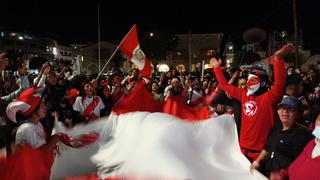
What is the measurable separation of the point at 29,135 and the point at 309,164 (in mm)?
2838

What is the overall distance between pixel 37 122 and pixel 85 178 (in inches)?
57.1

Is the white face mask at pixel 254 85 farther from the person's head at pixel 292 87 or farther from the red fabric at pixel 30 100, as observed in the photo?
the red fabric at pixel 30 100

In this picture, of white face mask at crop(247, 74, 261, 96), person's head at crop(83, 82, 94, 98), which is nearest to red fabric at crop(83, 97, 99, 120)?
person's head at crop(83, 82, 94, 98)

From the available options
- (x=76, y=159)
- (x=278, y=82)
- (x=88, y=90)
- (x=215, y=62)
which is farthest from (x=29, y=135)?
(x=88, y=90)

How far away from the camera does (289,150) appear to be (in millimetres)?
4336

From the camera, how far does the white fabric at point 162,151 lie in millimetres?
3139

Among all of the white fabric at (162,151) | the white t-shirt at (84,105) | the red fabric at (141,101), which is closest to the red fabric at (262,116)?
the white fabric at (162,151)

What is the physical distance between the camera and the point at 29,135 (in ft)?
14.0

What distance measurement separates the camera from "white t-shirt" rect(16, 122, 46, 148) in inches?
166

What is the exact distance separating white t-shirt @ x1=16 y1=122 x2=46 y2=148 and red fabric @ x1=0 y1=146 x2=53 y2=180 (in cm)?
40

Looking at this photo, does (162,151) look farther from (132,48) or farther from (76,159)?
(132,48)

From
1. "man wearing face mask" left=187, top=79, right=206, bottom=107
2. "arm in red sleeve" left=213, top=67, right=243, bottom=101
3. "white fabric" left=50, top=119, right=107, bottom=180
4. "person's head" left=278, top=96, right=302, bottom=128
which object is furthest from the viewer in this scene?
"man wearing face mask" left=187, top=79, right=206, bottom=107

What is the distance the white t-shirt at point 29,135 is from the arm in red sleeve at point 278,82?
3177 millimetres

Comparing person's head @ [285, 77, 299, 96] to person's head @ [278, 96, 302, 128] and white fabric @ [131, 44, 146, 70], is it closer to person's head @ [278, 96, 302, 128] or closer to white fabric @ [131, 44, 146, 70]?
person's head @ [278, 96, 302, 128]
